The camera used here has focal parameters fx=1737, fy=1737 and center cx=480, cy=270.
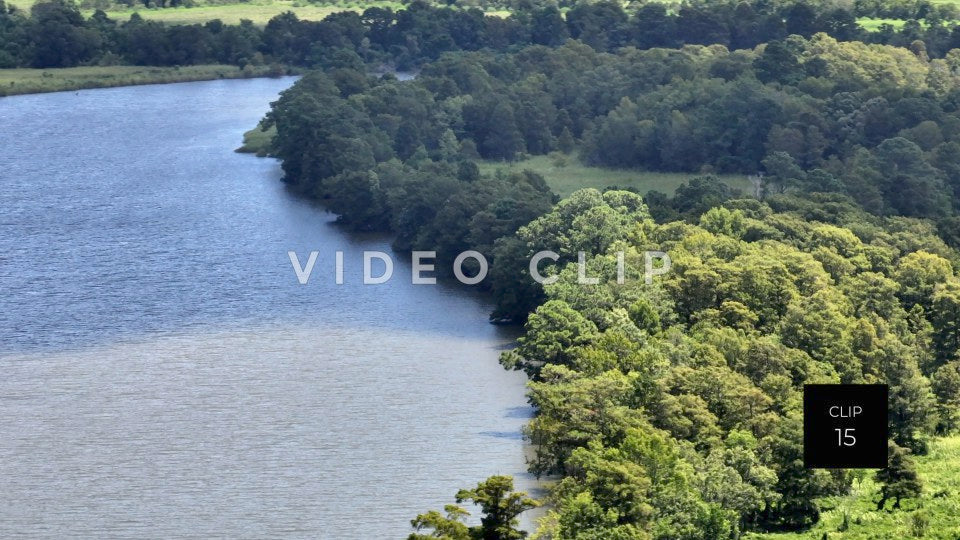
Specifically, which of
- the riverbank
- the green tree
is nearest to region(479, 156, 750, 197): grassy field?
the riverbank

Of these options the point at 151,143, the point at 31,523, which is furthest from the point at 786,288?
the point at 151,143

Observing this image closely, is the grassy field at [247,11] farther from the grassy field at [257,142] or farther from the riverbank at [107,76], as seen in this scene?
the grassy field at [257,142]

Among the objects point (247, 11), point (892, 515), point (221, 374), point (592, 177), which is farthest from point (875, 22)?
point (892, 515)

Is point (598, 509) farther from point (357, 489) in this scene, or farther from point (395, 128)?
point (395, 128)

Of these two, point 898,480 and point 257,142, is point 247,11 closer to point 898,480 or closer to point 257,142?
point 257,142

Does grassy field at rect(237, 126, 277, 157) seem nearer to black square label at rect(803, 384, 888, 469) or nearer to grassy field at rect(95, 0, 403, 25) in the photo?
grassy field at rect(95, 0, 403, 25)

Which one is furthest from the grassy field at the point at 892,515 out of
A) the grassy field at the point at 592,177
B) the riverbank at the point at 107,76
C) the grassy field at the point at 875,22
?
the riverbank at the point at 107,76

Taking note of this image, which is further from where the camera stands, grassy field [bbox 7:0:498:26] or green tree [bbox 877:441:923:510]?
grassy field [bbox 7:0:498:26]
